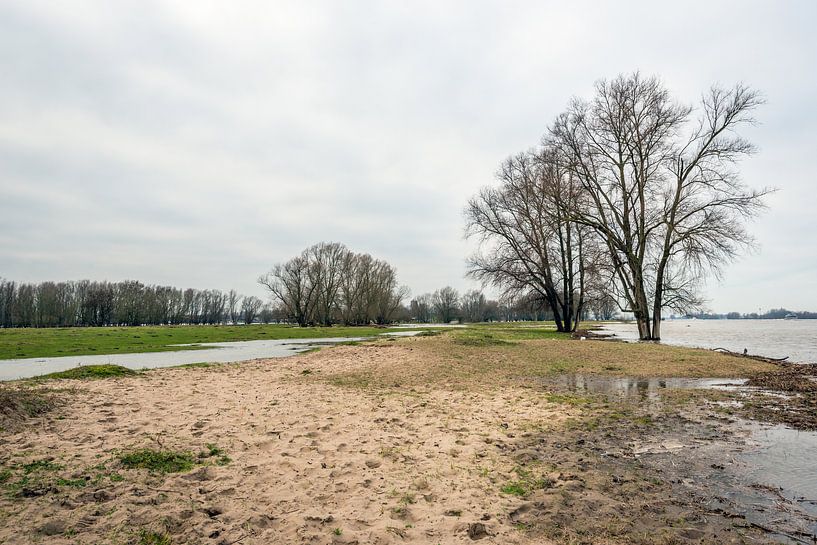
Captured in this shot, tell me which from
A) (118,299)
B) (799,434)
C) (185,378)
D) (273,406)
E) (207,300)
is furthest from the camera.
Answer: (207,300)

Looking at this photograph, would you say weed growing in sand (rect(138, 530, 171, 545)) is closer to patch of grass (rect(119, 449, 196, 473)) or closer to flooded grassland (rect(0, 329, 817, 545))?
flooded grassland (rect(0, 329, 817, 545))

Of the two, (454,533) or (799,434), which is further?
(799,434)

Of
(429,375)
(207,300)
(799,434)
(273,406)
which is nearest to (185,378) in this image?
(273,406)

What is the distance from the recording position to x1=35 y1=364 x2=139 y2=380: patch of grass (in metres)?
12.5

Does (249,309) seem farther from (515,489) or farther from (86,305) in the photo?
(515,489)

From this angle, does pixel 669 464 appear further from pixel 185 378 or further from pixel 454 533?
pixel 185 378

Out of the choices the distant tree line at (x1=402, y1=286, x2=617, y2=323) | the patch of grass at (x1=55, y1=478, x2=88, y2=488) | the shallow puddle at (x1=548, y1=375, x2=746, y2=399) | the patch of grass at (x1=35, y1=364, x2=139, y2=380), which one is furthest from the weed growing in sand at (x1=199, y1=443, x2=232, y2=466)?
the distant tree line at (x1=402, y1=286, x2=617, y2=323)

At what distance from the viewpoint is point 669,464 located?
5.55 m

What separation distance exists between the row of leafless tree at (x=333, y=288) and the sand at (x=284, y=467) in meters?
79.1

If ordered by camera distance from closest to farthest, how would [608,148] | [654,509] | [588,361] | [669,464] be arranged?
1. [654,509]
2. [669,464]
3. [588,361]
4. [608,148]

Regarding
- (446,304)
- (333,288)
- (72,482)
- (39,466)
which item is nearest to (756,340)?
(72,482)

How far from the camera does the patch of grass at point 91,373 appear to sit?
1251 centimetres

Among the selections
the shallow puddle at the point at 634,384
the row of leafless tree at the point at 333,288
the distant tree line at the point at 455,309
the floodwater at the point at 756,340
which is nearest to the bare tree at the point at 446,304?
the distant tree line at the point at 455,309

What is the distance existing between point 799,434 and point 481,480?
5.47m
